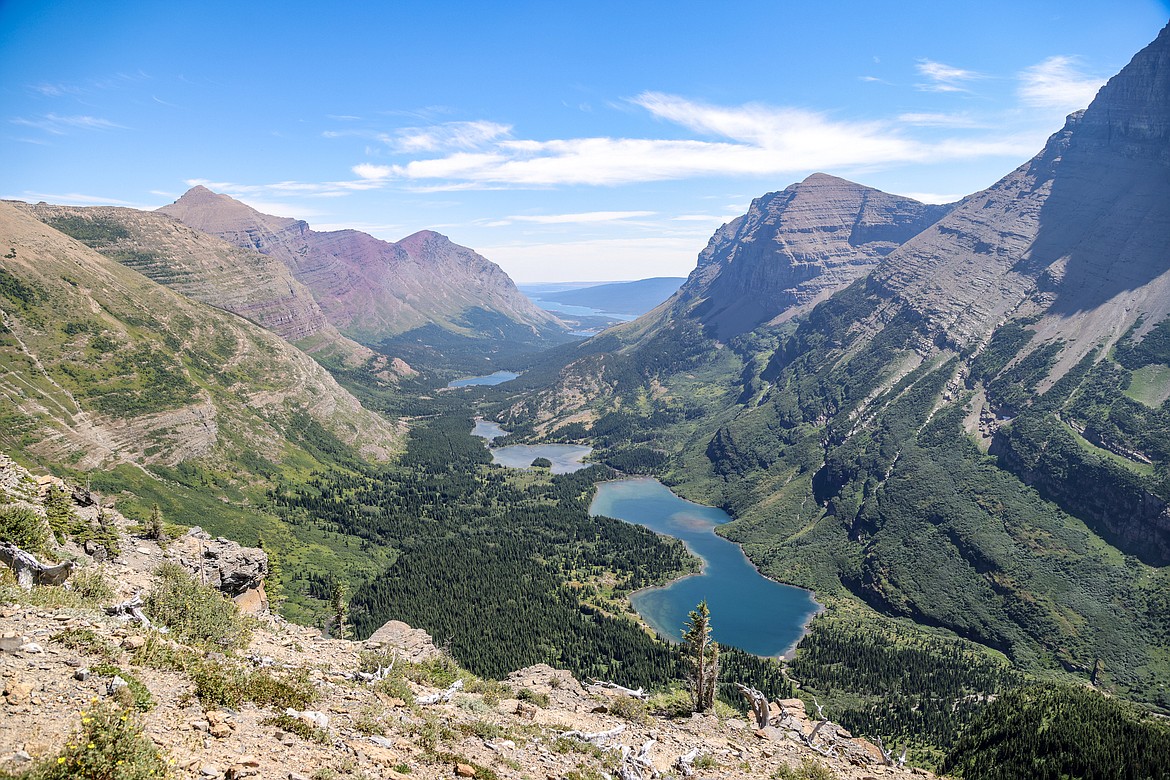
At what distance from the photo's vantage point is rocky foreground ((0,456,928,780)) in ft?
70.3

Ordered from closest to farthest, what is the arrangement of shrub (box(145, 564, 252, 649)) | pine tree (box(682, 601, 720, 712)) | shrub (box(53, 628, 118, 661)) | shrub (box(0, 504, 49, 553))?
shrub (box(53, 628, 118, 661)) → shrub (box(0, 504, 49, 553)) → shrub (box(145, 564, 252, 649)) → pine tree (box(682, 601, 720, 712))

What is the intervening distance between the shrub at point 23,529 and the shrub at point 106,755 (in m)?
22.6

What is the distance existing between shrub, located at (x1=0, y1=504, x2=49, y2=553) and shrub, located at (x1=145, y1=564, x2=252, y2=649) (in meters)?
6.84

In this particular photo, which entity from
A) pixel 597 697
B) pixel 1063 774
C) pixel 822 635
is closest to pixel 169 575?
pixel 597 697

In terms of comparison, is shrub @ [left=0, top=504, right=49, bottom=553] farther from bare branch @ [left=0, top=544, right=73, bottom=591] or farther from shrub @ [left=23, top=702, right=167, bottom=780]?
shrub @ [left=23, top=702, right=167, bottom=780]

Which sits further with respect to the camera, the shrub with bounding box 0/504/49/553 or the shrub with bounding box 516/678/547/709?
the shrub with bounding box 516/678/547/709

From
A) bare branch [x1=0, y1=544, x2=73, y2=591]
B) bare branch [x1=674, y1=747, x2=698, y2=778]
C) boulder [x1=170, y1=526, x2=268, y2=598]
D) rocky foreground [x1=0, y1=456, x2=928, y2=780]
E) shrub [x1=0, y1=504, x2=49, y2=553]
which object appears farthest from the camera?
boulder [x1=170, y1=526, x2=268, y2=598]

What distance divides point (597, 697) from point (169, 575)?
34.1 meters

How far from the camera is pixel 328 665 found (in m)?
39.6

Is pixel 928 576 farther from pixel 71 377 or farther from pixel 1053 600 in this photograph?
pixel 71 377

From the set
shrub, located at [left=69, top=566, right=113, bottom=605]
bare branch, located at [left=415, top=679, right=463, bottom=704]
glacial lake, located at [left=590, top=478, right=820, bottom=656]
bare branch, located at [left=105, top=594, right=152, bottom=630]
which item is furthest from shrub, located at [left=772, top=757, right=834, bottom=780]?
glacial lake, located at [left=590, top=478, right=820, bottom=656]

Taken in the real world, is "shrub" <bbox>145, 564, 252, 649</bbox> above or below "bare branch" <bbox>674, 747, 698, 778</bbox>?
above

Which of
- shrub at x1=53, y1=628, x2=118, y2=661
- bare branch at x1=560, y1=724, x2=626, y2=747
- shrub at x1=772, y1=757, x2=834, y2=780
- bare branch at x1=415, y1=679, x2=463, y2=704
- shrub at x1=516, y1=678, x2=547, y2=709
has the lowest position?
shrub at x1=772, y1=757, x2=834, y2=780

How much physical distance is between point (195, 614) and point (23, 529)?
35.1 ft
